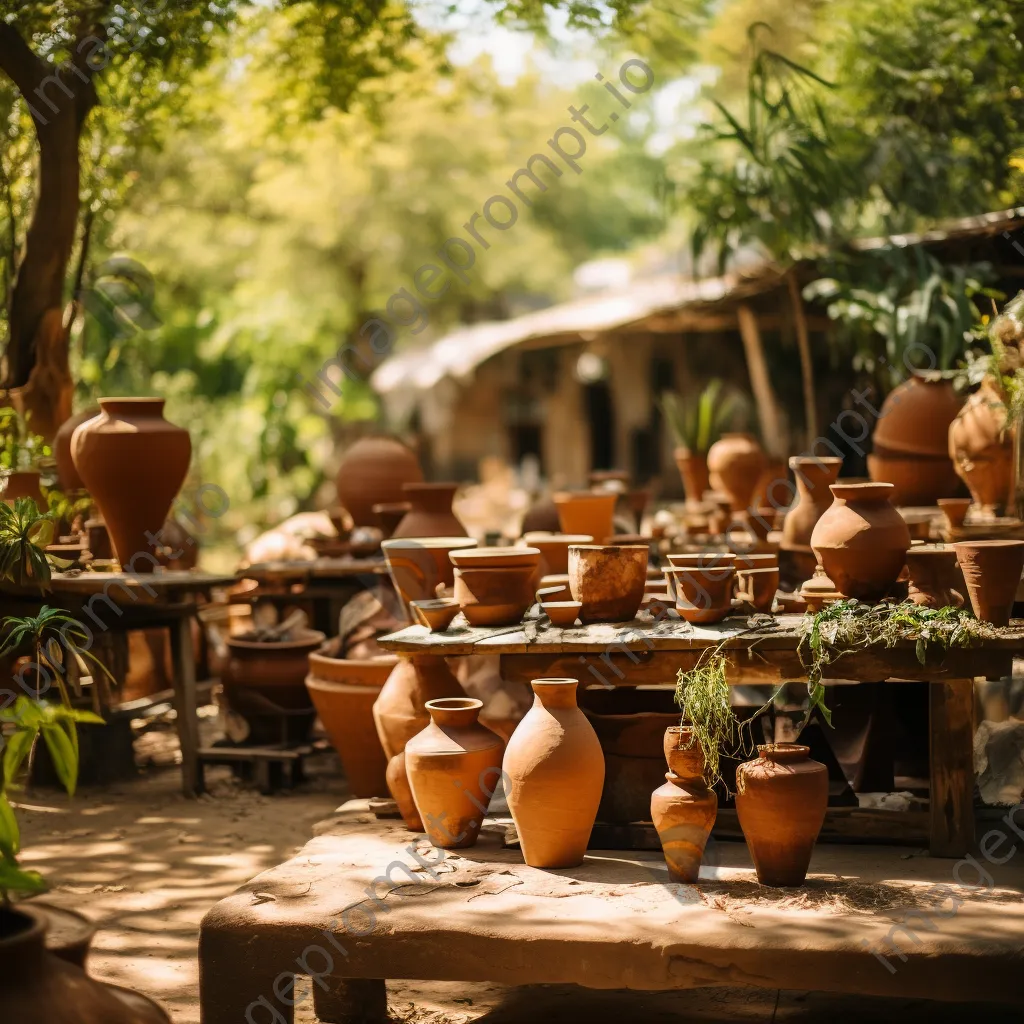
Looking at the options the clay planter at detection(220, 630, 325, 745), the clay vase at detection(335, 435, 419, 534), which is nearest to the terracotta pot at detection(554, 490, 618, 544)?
the clay planter at detection(220, 630, 325, 745)

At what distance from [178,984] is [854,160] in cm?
843

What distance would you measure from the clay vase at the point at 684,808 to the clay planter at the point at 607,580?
674 millimetres

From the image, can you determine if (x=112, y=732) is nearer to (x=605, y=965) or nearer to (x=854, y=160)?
(x=605, y=965)

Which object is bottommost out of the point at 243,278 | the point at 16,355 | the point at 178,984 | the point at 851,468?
the point at 178,984

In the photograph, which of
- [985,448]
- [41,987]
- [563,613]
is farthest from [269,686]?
[41,987]

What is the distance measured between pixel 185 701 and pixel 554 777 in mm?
3180

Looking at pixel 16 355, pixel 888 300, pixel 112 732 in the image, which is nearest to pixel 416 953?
pixel 112 732

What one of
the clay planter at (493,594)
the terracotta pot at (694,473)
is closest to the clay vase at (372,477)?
the terracotta pot at (694,473)

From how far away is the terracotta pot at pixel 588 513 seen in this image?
6.27 m

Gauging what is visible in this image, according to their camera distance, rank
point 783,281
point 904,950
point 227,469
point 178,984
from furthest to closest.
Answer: point 227,469, point 783,281, point 178,984, point 904,950

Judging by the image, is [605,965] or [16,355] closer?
[605,965]

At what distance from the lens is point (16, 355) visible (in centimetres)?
745

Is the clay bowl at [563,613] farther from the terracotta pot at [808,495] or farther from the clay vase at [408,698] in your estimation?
the terracotta pot at [808,495]

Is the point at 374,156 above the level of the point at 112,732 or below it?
above
